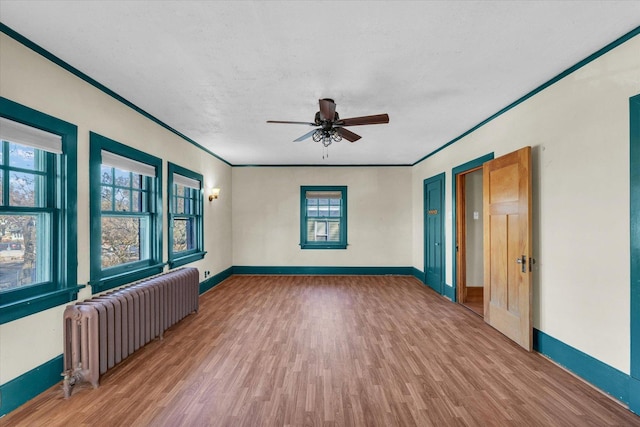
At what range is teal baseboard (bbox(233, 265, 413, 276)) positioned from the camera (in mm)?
7156

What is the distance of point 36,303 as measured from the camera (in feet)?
7.50

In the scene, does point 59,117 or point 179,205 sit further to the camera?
point 179,205

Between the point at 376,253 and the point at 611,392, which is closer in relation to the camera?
the point at 611,392

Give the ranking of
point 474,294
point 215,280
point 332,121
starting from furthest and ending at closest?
1. point 215,280
2. point 474,294
3. point 332,121

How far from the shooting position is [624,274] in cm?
221

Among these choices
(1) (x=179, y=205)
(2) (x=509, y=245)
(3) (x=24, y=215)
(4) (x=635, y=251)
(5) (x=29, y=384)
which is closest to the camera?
(4) (x=635, y=251)

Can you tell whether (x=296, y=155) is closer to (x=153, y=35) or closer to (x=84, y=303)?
(x=153, y=35)

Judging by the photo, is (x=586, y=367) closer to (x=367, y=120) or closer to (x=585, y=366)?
(x=585, y=366)

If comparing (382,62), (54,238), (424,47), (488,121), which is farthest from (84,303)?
(488,121)

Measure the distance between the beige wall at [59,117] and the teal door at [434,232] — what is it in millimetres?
4789

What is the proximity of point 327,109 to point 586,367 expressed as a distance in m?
3.29

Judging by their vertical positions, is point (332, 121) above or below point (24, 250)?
above

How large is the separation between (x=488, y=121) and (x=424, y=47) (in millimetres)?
2192

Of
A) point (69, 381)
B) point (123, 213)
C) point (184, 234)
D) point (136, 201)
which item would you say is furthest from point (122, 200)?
point (69, 381)
